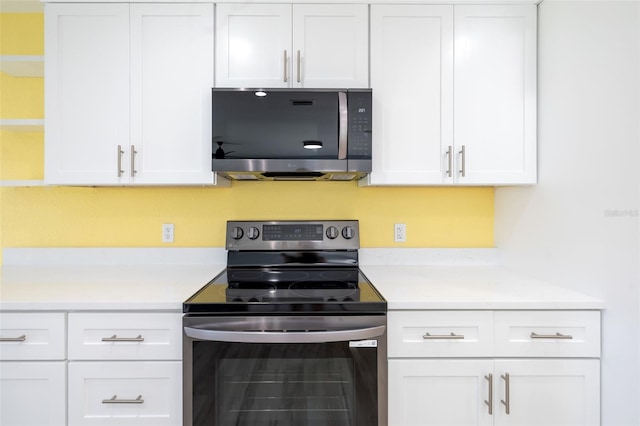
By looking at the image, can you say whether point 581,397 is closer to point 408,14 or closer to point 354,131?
point 354,131

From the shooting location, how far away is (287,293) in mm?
1523

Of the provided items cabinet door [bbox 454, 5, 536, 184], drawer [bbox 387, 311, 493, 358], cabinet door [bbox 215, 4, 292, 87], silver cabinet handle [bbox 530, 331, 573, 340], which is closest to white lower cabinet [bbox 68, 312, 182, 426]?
drawer [bbox 387, 311, 493, 358]

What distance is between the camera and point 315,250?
2020 millimetres

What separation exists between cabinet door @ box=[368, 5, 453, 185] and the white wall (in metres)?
0.43

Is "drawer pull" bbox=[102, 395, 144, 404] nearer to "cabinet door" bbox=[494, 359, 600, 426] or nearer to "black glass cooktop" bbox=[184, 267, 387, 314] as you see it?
"black glass cooktop" bbox=[184, 267, 387, 314]

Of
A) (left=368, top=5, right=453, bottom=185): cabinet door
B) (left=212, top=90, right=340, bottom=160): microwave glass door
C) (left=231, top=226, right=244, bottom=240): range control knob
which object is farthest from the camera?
(left=231, top=226, right=244, bottom=240): range control knob

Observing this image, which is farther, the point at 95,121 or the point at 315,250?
the point at 315,250

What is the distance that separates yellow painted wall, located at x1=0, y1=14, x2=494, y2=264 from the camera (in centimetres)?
208

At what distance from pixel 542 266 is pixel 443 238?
0.54 meters

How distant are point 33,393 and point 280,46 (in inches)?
67.5

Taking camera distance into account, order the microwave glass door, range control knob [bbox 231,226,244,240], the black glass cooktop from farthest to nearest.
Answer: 1. range control knob [bbox 231,226,244,240]
2. the microwave glass door
3. the black glass cooktop

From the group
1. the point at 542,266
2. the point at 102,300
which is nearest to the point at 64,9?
the point at 102,300

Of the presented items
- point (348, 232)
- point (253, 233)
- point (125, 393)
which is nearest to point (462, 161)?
point (348, 232)

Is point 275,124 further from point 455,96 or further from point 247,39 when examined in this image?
point 455,96
